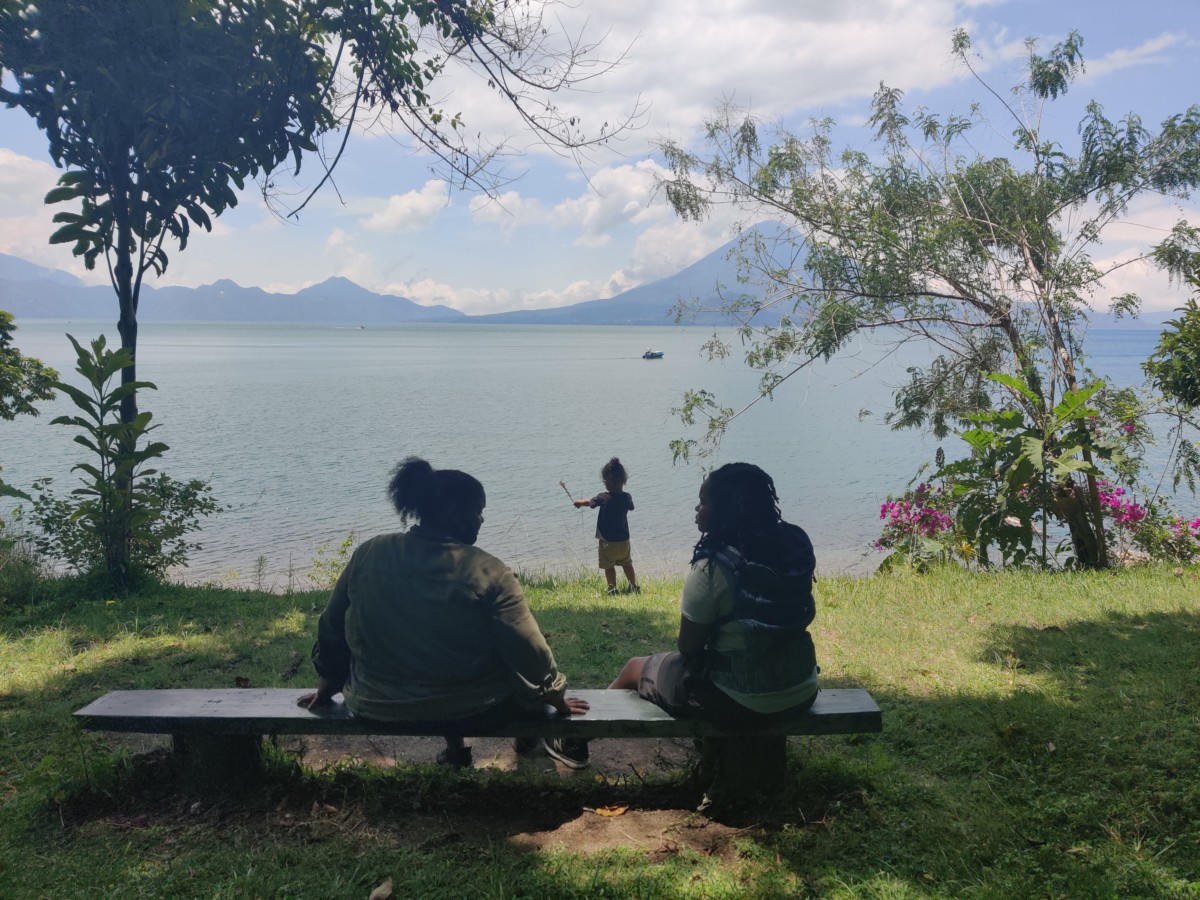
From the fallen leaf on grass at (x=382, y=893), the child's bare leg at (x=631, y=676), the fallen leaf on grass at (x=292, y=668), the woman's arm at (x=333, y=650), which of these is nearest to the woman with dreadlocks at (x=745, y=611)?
the child's bare leg at (x=631, y=676)

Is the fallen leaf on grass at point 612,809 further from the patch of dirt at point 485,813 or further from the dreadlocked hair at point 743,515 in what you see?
the dreadlocked hair at point 743,515

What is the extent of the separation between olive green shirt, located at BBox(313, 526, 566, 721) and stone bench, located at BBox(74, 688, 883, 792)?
0.37ft

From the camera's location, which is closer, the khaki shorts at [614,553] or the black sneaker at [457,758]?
the black sneaker at [457,758]

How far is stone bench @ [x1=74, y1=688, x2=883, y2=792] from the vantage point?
134 inches

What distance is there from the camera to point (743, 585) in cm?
326

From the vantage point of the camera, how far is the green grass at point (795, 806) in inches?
114

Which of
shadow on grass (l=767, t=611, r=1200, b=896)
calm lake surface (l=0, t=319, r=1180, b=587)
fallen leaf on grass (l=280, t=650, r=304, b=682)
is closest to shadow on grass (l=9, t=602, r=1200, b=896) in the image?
shadow on grass (l=767, t=611, r=1200, b=896)

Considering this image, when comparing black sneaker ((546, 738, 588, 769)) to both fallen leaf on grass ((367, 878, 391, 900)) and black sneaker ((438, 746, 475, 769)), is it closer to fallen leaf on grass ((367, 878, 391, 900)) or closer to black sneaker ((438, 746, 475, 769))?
black sneaker ((438, 746, 475, 769))

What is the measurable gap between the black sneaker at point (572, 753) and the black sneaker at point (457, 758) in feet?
1.26

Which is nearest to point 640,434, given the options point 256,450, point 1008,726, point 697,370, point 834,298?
point 256,450

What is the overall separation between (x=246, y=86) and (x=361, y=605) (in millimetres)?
4625

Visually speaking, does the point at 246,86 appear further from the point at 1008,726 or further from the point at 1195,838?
the point at 1195,838

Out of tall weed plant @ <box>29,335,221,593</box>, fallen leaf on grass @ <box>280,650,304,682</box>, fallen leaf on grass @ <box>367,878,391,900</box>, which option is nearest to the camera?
fallen leaf on grass @ <box>367,878,391,900</box>

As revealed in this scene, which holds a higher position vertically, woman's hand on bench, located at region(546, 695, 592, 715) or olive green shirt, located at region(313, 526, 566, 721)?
olive green shirt, located at region(313, 526, 566, 721)
